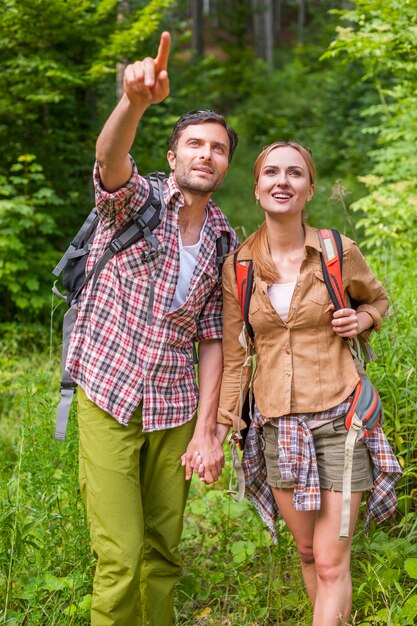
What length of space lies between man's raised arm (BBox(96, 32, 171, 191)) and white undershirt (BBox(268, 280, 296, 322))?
0.71 meters

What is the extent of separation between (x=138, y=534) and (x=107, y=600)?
0.89 ft

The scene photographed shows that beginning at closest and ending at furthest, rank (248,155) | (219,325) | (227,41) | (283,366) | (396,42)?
(283,366) < (219,325) < (396,42) < (248,155) < (227,41)

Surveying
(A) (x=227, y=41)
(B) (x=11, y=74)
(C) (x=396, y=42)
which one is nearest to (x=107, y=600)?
(C) (x=396, y=42)

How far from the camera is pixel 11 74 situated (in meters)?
7.73

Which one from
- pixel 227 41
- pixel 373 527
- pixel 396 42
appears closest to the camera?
pixel 373 527

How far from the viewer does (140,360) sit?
2.92 m

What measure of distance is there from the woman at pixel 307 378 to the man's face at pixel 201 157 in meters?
0.18

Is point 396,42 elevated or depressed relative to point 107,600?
Answer: elevated

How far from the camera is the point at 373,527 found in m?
3.46

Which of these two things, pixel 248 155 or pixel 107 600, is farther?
pixel 248 155

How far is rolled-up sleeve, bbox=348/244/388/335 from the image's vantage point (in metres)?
2.80

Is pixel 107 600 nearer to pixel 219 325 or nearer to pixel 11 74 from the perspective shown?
pixel 219 325

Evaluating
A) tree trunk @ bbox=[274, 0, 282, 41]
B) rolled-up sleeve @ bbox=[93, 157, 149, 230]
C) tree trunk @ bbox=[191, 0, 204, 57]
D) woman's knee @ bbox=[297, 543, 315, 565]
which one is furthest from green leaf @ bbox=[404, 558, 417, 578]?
tree trunk @ bbox=[274, 0, 282, 41]

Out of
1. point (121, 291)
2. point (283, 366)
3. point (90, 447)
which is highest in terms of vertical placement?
point (121, 291)
